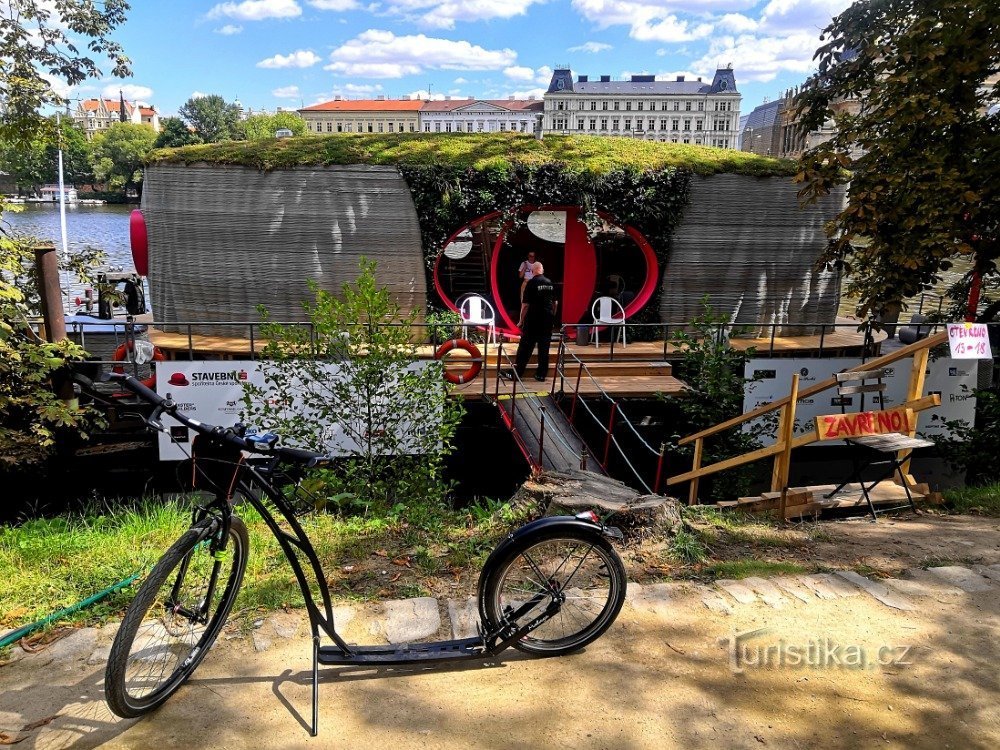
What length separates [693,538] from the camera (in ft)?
16.1

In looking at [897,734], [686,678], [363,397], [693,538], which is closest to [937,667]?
[897,734]

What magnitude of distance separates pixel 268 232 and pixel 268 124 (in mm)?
92690

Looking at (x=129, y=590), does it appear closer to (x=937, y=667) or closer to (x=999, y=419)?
(x=937, y=667)

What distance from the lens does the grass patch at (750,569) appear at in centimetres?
436

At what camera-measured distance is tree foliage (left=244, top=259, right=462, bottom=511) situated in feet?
20.4

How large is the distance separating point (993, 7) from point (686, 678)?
7630 mm

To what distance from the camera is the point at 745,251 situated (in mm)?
12766

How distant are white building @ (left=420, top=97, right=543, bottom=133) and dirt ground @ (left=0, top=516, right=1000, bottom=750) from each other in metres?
129

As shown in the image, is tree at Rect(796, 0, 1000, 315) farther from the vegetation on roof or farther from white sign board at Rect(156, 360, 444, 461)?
white sign board at Rect(156, 360, 444, 461)

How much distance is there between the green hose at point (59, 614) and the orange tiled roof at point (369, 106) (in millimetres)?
125150

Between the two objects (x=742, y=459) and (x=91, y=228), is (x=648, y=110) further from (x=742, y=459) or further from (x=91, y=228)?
(x=742, y=459)

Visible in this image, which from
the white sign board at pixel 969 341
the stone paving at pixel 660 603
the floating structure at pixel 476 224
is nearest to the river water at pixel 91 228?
the floating structure at pixel 476 224

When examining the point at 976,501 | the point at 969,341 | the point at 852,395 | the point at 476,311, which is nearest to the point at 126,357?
the point at 476,311

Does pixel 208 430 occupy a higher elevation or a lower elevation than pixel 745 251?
lower
